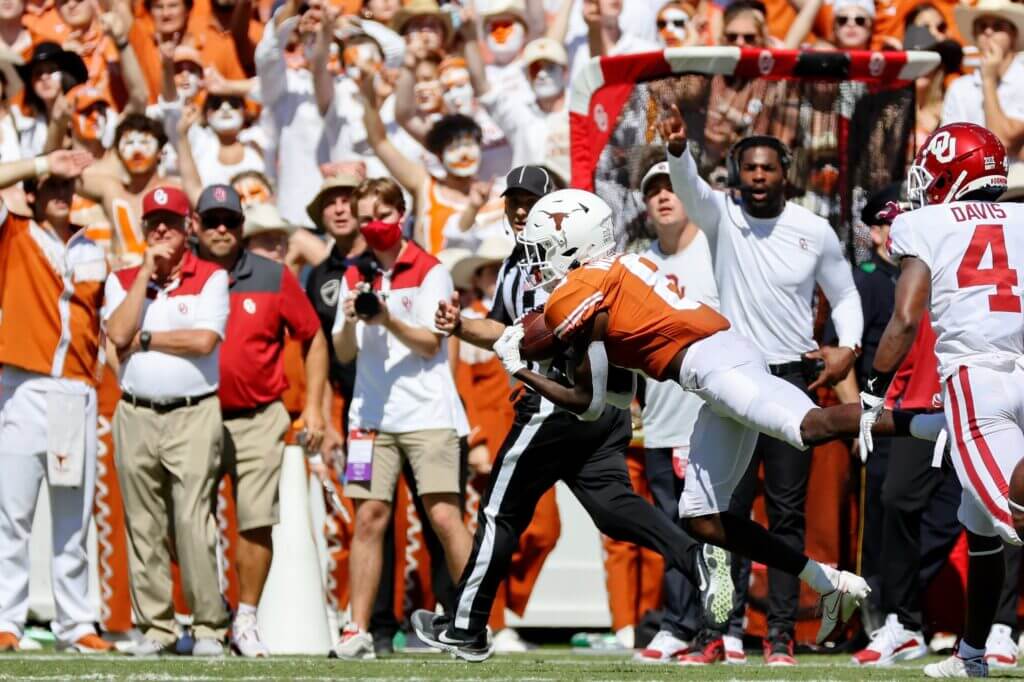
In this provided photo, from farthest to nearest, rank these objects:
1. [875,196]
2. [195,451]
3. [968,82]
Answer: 1. [968,82]
2. [875,196]
3. [195,451]

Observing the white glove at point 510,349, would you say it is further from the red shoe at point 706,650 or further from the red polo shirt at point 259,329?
the red polo shirt at point 259,329

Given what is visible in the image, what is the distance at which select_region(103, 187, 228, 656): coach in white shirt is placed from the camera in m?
8.59

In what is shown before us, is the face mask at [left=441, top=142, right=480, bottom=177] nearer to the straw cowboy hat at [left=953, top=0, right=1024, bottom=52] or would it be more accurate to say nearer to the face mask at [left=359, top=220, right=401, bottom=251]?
the face mask at [left=359, top=220, right=401, bottom=251]

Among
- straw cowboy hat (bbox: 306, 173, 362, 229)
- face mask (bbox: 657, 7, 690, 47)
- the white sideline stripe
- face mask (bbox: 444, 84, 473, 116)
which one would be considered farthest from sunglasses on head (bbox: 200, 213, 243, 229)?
face mask (bbox: 657, 7, 690, 47)

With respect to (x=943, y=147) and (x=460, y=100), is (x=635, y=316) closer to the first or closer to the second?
(x=943, y=147)

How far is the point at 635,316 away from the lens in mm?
6738

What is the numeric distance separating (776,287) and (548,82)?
3998 mm

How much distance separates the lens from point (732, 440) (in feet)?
22.5

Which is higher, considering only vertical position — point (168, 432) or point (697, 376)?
point (697, 376)

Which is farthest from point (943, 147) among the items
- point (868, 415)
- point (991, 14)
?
point (991, 14)

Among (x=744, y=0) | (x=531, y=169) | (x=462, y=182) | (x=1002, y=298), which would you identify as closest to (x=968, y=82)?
(x=744, y=0)

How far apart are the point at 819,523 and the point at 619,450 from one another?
1689 millimetres

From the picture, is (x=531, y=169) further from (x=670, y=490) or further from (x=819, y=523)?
(x=819, y=523)

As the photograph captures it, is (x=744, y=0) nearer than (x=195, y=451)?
No
